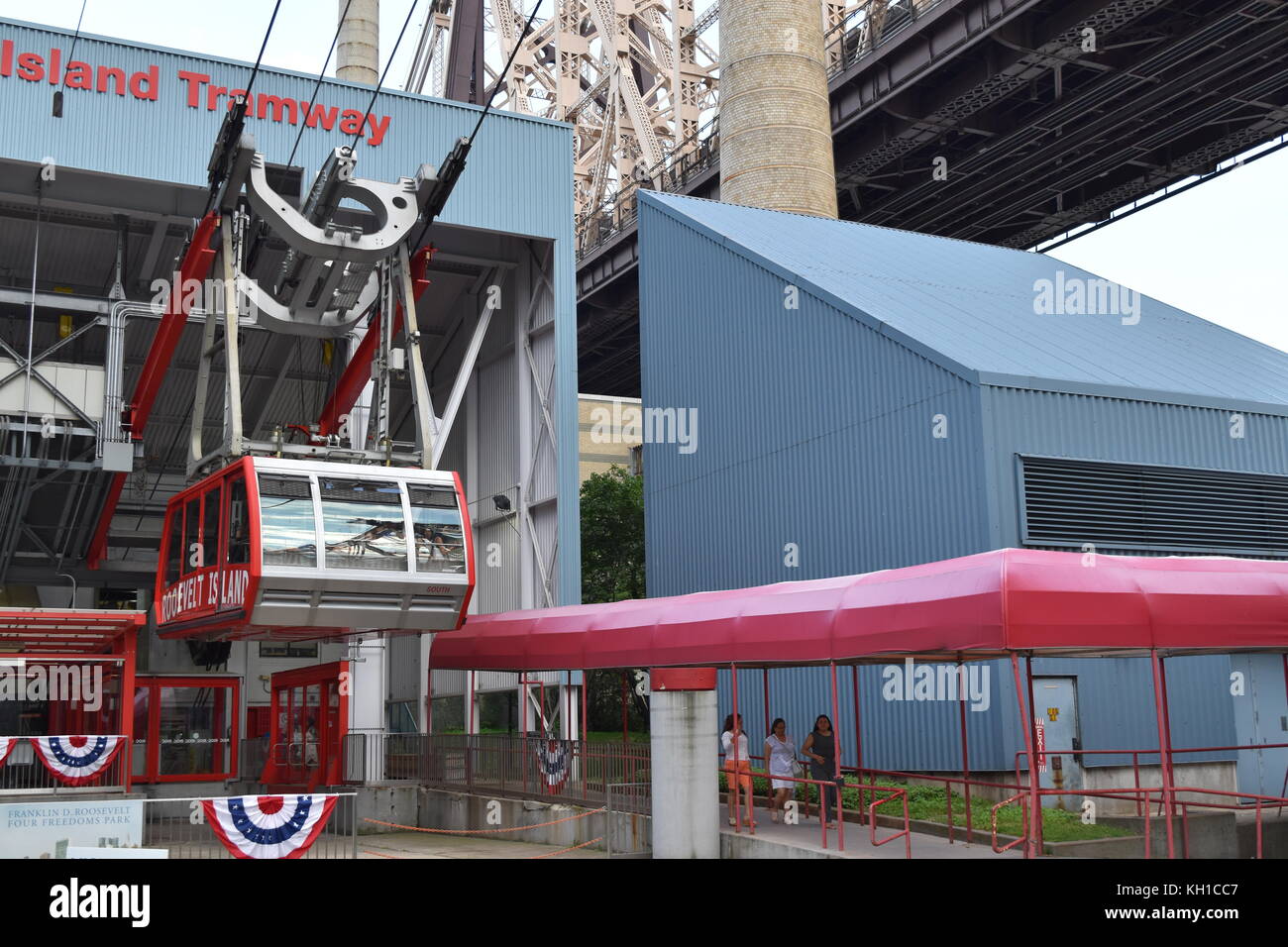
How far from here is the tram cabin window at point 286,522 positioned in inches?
656

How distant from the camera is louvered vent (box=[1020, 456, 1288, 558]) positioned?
2055 cm

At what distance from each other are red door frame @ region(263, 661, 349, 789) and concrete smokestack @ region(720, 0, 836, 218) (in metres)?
20.9

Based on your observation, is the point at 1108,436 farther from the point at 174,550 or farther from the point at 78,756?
the point at 78,756

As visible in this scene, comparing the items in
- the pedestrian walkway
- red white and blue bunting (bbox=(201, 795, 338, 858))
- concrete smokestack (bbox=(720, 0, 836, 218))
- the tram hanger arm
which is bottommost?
the pedestrian walkway

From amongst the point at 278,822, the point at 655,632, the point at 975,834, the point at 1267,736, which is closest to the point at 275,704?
the point at 655,632

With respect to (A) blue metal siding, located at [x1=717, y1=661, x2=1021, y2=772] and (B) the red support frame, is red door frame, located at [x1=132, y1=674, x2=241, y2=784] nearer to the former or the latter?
(B) the red support frame

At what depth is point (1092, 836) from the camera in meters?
16.1

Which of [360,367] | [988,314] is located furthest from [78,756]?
[988,314]


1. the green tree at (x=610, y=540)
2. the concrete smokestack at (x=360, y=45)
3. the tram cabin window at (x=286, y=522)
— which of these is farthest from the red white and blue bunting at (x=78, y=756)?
the concrete smokestack at (x=360, y=45)

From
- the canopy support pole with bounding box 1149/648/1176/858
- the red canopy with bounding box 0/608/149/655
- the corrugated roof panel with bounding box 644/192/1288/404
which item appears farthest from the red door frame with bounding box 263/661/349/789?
the canopy support pole with bounding box 1149/648/1176/858

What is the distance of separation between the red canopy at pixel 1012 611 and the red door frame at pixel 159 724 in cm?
1615

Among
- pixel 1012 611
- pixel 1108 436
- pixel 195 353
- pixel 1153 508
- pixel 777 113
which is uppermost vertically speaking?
pixel 777 113

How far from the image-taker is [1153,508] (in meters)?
21.7

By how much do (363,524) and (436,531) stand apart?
3.33ft
